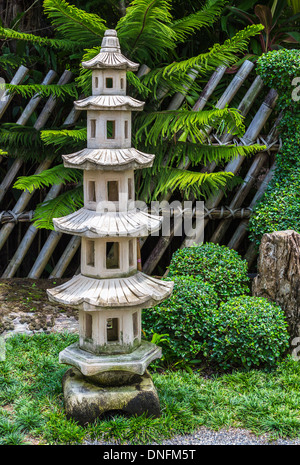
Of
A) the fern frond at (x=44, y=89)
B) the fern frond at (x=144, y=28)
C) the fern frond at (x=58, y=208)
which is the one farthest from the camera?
the fern frond at (x=44, y=89)

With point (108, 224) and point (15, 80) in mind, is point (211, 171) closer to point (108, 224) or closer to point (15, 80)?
point (15, 80)

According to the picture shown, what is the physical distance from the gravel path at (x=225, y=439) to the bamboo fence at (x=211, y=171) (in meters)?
2.59

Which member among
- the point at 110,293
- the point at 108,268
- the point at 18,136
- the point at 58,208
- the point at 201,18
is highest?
the point at 201,18

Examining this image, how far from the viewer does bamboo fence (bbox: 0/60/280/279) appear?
568 centimetres

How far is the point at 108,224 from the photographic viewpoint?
11.3ft

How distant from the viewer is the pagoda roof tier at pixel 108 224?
338 cm

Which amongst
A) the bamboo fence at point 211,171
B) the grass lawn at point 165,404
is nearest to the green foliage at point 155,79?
the bamboo fence at point 211,171

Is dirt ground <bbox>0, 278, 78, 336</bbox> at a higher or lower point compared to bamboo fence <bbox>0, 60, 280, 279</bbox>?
lower

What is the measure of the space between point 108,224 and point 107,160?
0.40 metres

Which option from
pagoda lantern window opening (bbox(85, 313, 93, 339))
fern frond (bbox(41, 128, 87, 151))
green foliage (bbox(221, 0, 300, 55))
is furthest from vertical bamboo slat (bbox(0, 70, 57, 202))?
pagoda lantern window opening (bbox(85, 313, 93, 339))

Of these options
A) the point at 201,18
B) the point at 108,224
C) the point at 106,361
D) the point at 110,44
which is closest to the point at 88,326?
the point at 106,361

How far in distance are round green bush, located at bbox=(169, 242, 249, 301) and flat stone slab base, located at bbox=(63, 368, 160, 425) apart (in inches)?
56.3

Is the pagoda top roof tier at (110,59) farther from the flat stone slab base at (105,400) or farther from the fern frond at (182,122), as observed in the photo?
the flat stone slab base at (105,400)

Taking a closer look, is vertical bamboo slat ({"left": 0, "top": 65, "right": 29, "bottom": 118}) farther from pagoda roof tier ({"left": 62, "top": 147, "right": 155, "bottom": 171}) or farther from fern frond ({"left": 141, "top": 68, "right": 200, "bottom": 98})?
pagoda roof tier ({"left": 62, "top": 147, "right": 155, "bottom": 171})
